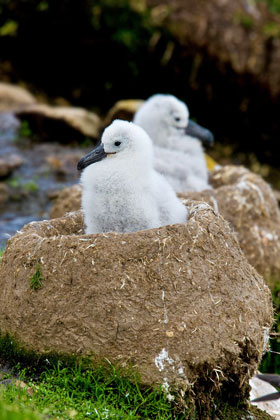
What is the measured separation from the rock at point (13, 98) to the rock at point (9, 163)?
6.30ft

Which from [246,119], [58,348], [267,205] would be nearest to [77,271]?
[58,348]

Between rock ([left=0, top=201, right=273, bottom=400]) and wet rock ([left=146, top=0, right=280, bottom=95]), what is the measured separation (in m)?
9.20

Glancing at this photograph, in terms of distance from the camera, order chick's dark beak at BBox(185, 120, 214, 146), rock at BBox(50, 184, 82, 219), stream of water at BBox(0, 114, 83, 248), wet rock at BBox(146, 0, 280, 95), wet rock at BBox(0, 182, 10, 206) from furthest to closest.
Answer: wet rock at BBox(146, 0, 280, 95) < wet rock at BBox(0, 182, 10, 206) < stream of water at BBox(0, 114, 83, 248) < chick's dark beak at BBox(185, 120, 214, 146) < rock at BBox(50, 184, 82, 219)

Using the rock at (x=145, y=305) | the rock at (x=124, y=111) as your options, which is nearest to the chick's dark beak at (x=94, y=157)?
the rock at (x=145, y=305)

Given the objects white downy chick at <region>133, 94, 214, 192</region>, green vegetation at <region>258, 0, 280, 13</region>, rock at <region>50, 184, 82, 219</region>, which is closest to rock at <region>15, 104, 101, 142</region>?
green vegetation at <region>258, 0, 280, 13</region>

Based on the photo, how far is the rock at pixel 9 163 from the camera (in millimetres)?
11031

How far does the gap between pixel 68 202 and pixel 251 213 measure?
1943 millimetres

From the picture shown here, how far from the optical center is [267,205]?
7.16 meters

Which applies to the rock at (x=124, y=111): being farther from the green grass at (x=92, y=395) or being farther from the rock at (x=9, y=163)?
the green grass at (x=92, y=395)

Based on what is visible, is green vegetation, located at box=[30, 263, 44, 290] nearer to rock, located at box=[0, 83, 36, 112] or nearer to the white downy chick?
the white downy chick

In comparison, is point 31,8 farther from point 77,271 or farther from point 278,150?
point 77,271

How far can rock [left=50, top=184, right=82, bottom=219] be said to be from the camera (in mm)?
7014

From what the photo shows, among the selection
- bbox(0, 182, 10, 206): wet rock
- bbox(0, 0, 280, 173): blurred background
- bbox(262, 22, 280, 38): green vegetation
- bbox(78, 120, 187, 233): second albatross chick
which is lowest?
bbox(0, 182, 10, 206): wet rock

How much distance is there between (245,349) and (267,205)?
9.74ft
